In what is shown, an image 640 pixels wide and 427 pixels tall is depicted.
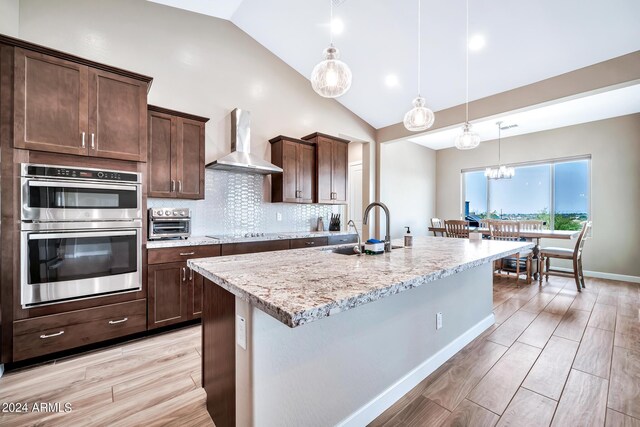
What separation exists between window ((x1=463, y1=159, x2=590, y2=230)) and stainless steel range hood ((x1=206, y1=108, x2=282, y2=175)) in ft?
17.7

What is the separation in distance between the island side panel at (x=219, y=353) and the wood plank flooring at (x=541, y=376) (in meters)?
0.82

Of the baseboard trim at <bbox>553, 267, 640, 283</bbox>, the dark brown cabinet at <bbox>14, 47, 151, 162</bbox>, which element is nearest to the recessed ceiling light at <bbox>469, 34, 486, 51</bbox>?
the dark brown cabinet at <bbox>14, 47, 151, 162</bbox>

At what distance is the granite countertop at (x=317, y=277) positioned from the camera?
2.75 feet

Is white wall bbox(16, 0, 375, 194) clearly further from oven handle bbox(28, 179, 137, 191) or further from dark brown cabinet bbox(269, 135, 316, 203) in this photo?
oven handle bbox(28, 179, 137, 191)

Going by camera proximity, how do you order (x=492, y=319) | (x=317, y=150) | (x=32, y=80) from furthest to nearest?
1. (x=317, y=150)
2. (x=492, y=319)
3. (x=32, y=80)

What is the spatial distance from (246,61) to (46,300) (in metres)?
3.52

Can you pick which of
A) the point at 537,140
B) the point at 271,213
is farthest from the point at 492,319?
the point at 537,140

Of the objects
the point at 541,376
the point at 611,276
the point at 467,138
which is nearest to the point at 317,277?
the point at 541,376

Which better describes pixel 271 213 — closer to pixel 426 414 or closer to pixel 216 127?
pixel 216 127

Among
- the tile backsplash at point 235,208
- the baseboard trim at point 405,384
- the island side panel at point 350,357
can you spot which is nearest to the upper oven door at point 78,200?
the tile backsplash at point 235,208

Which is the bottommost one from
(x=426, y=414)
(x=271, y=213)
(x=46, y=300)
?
(x=426, y=414)

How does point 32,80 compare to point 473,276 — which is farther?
point 473,276

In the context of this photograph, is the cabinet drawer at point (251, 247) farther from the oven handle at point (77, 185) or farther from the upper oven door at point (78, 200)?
the oven handle at point (77, 185)

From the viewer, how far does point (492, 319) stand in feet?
8.98
